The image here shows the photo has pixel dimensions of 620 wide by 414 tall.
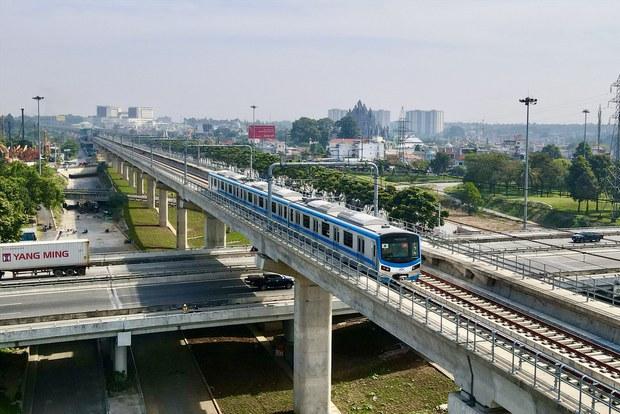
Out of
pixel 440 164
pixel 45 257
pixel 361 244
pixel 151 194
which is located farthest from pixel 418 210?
pixel 440 164

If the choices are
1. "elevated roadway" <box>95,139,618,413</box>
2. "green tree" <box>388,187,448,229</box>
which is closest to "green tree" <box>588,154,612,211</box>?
"green tree" <box>388,187,448,229</box>

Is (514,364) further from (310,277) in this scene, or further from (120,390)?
(120,390)

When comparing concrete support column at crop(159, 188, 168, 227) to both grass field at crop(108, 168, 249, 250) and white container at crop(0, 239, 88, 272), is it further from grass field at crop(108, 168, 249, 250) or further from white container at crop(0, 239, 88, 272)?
white container at crop(0, 239, 88, 272)

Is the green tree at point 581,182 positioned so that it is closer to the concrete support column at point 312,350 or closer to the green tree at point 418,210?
the green tree at point 418,210

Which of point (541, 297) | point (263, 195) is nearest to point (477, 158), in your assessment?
point (263, 195)

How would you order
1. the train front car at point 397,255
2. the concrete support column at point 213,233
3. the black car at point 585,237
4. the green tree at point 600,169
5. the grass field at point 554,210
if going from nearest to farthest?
the train front car at point 397,255, the black car at point 585,237, the concrete support column at point 213,233, the grass field at point 554,210, the green tree at point 600,169

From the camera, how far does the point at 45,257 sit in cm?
5203

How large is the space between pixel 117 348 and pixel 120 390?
2436 mm

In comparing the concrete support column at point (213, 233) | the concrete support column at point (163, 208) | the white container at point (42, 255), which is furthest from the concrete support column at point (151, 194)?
the white container at point (42, 255)

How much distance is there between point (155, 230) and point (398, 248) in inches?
2795

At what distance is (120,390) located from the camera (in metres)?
38.5

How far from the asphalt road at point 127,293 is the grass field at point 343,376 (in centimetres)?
339

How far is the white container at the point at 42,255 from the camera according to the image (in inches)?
1997

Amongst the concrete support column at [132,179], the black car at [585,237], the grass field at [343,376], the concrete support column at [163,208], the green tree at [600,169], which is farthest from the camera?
the concrete support column at [132,179]
